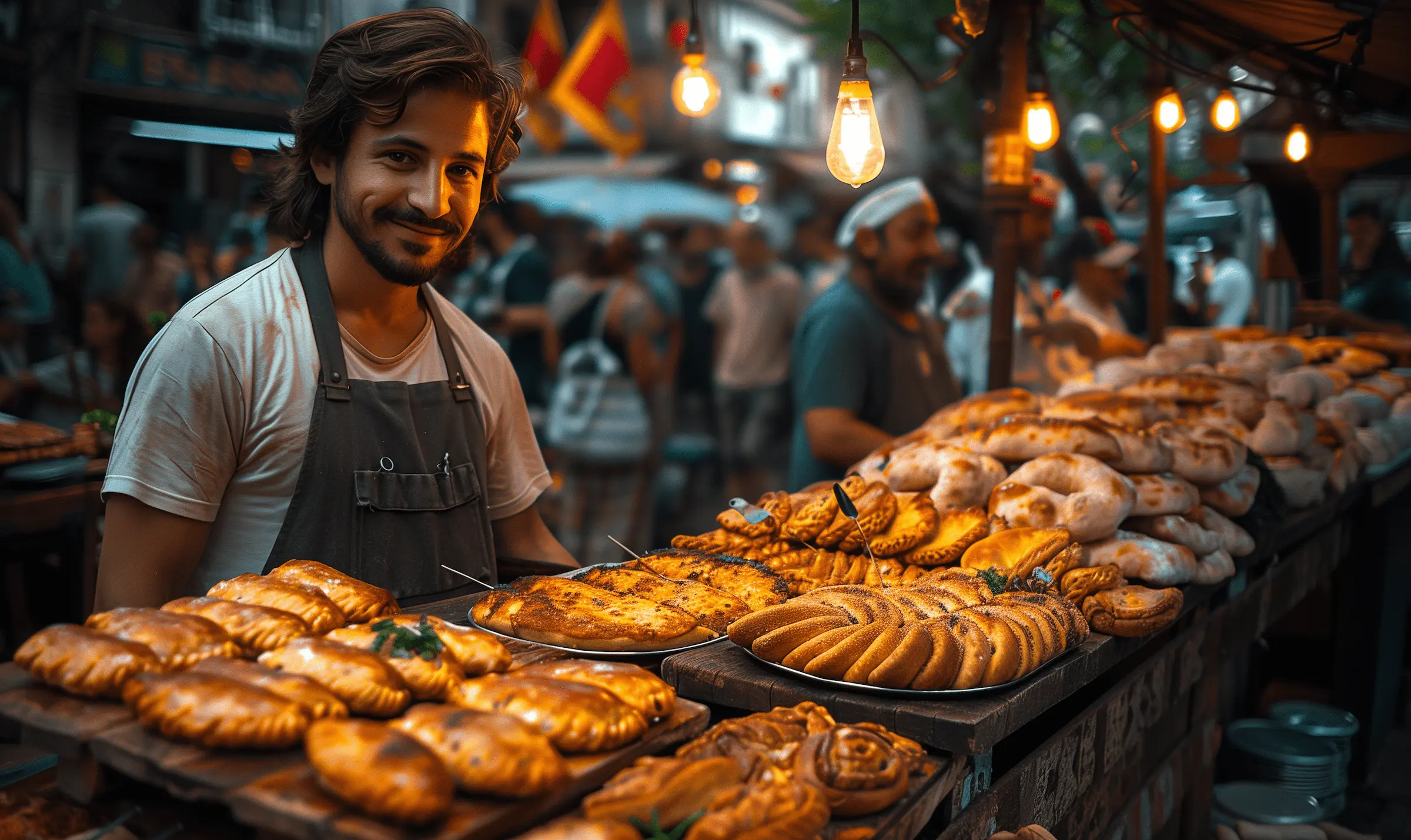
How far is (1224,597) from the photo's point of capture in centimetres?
319

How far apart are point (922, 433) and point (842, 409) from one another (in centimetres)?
129

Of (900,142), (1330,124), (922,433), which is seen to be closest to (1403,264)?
(1330,124)

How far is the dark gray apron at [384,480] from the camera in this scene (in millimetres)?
2457

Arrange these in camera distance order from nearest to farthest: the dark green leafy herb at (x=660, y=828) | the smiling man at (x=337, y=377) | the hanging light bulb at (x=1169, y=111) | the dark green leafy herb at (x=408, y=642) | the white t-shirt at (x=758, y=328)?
the dark green leafy herb at (x=660, y=828) → the dark green leafy herb at (x=408, y=642) → the smiling man at (x=337, y=377) → the hanging light bulb at (x=1169, y=111) → the white t-shirt at (x=758, y=328)

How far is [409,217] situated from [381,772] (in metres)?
1.55

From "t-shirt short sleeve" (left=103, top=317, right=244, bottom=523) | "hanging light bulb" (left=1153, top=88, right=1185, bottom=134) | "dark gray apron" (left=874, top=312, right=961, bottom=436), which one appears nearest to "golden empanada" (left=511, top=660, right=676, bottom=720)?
"t-shirt short sleeve" (left=103, top=317, right=244, bottom=523)

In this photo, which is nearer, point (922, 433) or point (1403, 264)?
point (922, 433)

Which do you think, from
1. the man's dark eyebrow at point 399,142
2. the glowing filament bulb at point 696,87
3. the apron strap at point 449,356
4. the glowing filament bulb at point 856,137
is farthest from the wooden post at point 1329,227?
the man's dark eyebrow at point 399,142

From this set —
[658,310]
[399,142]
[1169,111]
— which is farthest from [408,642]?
[658,310]

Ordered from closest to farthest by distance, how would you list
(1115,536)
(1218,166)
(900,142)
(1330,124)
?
(1115,536), (1330,124), (1218,166), (900,142)

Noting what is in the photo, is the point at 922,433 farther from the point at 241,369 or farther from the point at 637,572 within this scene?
the point at 241,369

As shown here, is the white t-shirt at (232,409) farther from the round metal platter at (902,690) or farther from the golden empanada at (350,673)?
the round metal platter at (902,690)

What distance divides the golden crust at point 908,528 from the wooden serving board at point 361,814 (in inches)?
47.9

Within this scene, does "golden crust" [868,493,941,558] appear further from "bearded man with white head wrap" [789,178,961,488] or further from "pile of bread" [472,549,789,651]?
"bearded man with white head wrap" [789,178,961,488]
